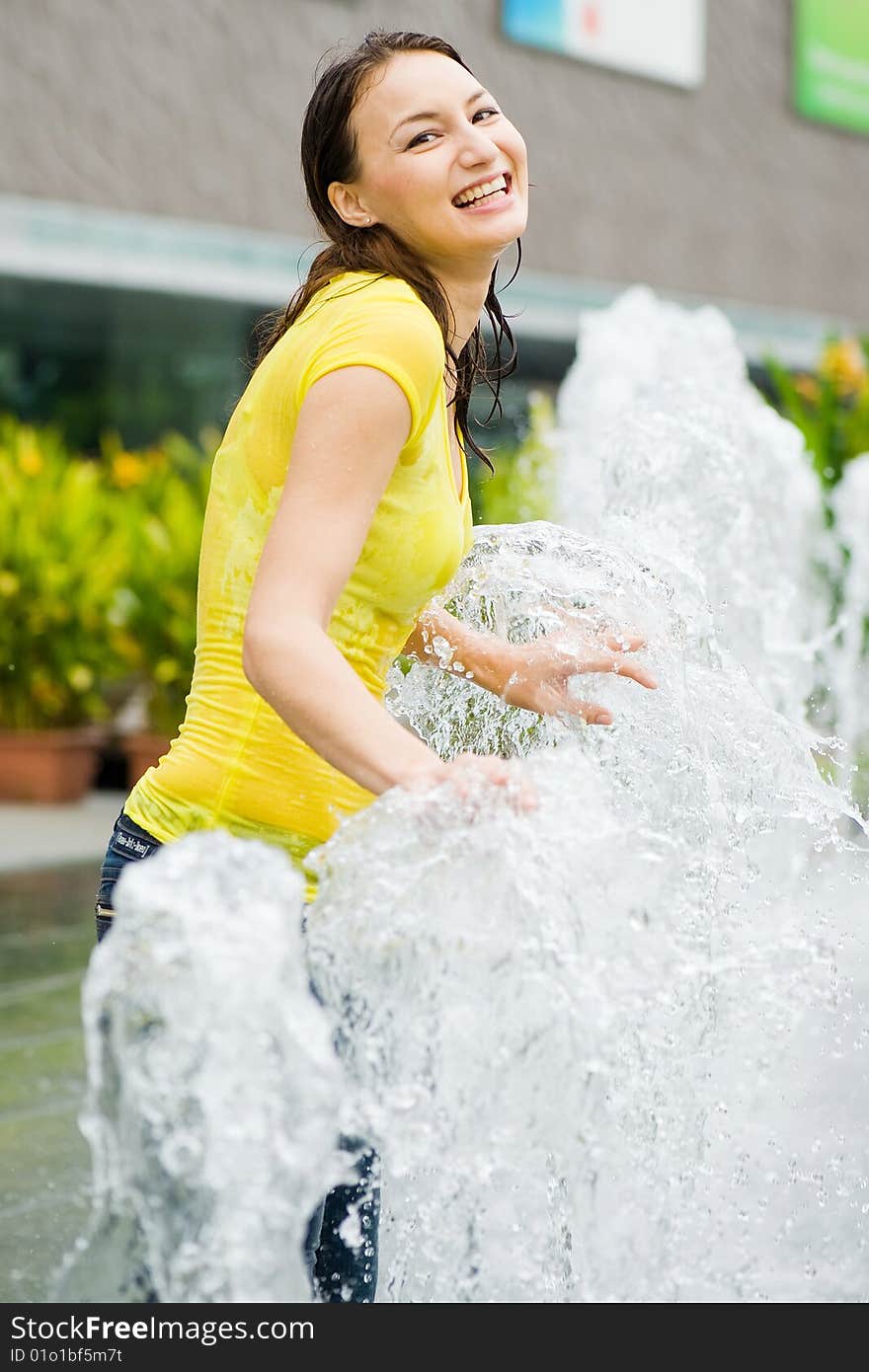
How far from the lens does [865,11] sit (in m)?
16.5

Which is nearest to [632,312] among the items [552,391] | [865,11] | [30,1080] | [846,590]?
[846,590]

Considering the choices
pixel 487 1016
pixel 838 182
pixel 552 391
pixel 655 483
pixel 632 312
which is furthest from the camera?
pixel 838 182

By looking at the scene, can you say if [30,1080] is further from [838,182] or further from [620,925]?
[838,182]

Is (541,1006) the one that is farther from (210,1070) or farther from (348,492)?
(348,492)

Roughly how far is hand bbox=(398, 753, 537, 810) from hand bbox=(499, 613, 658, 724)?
0.52m

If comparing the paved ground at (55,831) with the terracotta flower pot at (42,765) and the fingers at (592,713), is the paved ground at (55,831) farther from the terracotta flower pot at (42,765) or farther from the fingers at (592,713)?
the fingers at (592,713)

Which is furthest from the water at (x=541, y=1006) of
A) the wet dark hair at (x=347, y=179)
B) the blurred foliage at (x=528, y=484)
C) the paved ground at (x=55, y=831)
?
the blurred foliage at (x=528, y=484)

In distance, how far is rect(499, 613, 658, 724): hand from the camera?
2.10m

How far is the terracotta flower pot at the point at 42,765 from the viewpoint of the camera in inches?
287

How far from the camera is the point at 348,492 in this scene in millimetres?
1553

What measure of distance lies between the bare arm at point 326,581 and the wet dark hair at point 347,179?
0.25 meters

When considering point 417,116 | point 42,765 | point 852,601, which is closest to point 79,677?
point 42,765

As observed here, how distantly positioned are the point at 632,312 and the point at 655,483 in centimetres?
216

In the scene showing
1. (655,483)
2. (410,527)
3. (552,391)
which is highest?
(410,527)
